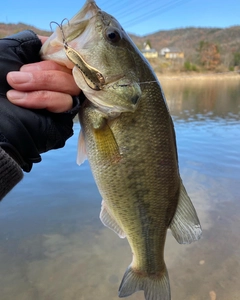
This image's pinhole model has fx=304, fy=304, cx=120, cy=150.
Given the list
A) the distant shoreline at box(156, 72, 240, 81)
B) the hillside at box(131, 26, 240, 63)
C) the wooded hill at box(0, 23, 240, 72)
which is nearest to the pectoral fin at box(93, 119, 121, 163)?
the distant shoreline at box(156, 72, 240, 81)

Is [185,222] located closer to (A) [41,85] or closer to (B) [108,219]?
(B) [108,219]

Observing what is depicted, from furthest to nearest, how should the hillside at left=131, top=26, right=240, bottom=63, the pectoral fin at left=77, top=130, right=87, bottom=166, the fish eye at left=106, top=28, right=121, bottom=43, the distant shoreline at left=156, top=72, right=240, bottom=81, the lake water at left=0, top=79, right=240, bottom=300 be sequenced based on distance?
the hillside at left=131, top=26, right=240, bottom=63 → the distant shoreline at left=156, top=72, right=240, bottom=81 → the lake water at left=0, top=79, right=240, bottom=300 → the pectoral fin at left=77, top=130, right=87, bottom=166 → the fish eye at left=106, top=28, right=121, bottom=43

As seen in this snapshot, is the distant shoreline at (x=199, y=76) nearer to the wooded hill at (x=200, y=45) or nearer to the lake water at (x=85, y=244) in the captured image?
the wooded hill at (x=200, y=45)

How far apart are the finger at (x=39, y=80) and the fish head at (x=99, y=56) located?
0.27 ft

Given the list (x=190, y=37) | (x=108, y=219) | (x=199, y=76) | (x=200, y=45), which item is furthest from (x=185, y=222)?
(x=190, y=37)

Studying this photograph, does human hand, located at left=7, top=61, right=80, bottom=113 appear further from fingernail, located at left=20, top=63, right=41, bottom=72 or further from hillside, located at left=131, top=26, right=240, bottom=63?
hillside, located at left=131, top=26, right=240, bottom=63

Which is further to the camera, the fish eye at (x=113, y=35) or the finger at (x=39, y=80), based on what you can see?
the fish eye at (x=113, y=35)

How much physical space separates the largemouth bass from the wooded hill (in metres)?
68.3

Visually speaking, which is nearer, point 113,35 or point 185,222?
point 113,35

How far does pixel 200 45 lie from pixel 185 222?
88.8 metres

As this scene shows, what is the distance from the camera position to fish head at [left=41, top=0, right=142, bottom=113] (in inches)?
60.7

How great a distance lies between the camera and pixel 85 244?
571 centimetres

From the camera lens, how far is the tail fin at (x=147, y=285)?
2125 mm

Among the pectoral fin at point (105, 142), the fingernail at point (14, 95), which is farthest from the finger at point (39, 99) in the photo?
the pectoral fin at point (105, 142)
